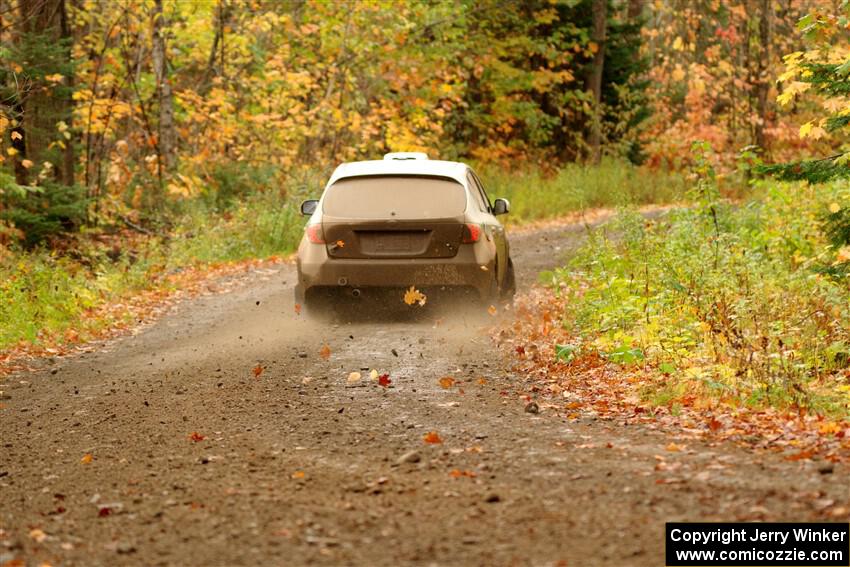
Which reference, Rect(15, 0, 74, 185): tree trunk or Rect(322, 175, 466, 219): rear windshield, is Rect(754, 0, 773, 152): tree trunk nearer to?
Rect(15, 0, 74, 185): tree trunk

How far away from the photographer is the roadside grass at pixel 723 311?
7852mm

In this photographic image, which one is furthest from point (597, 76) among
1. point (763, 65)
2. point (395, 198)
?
point (395, 198)

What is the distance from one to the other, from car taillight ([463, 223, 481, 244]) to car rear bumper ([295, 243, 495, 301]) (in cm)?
7

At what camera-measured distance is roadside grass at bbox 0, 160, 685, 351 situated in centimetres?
1293

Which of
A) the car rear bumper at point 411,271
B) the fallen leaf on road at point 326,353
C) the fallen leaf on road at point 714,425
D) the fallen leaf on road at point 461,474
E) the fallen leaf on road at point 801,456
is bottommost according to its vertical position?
the fallen leaf on road at point 326,353

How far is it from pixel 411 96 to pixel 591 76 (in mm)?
6145

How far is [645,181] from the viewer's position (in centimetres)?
2966

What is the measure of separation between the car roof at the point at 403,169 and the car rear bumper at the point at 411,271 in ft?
2.90

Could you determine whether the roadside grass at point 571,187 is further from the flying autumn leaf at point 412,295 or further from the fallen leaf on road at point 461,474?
the fallen leaf on road at point 461,474

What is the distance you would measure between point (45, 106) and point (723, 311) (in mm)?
13005

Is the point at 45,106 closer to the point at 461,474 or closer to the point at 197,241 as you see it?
the point at 197,241

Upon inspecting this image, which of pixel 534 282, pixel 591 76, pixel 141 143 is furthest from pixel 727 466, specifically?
pixel 591 76

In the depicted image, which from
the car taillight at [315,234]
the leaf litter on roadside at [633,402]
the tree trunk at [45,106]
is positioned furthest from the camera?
the tree trunk at [45,106]

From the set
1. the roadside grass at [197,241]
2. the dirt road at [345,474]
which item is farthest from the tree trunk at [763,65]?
the dirt road at [345,474]
